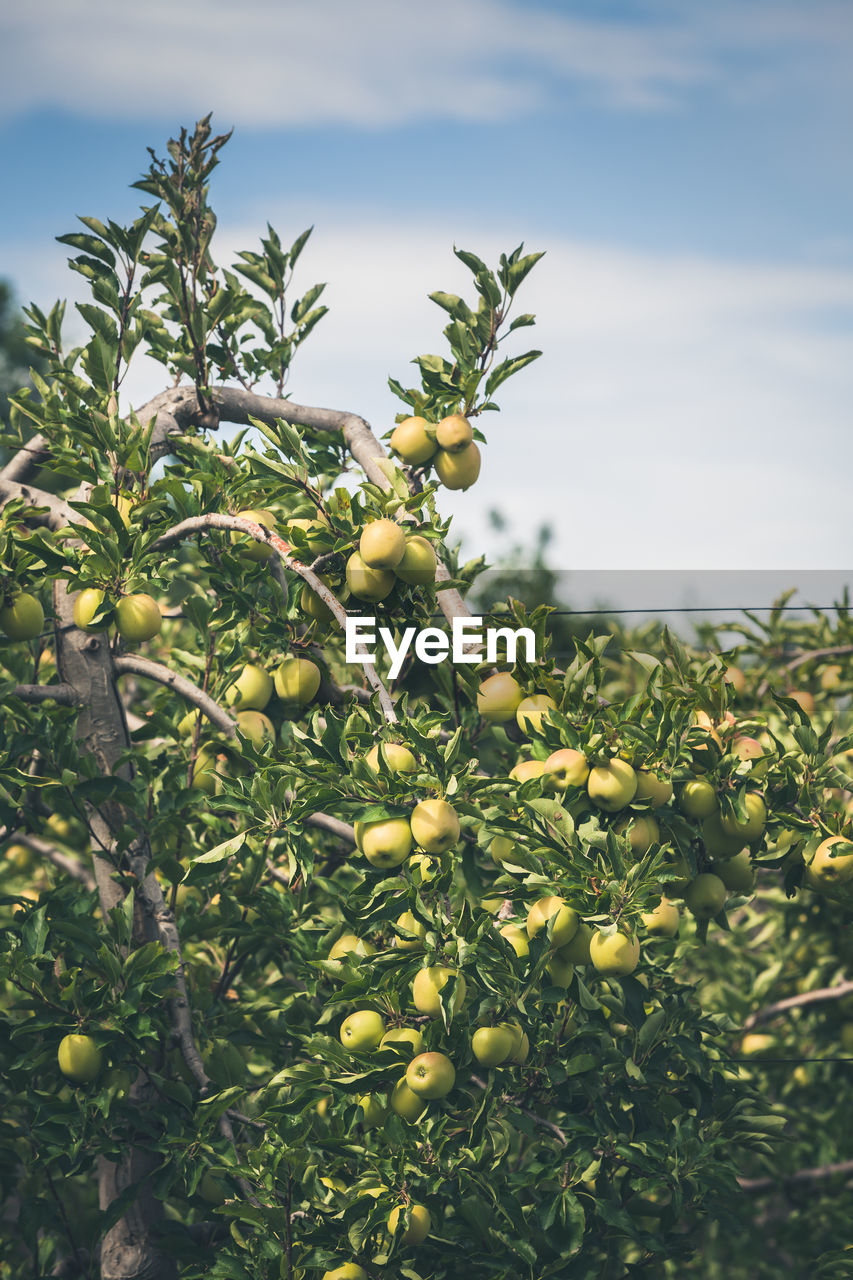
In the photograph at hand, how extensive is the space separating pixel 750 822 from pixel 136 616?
121cm

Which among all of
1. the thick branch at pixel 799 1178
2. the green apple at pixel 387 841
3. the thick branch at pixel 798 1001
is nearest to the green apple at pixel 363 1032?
the green apple at pixel 387 841

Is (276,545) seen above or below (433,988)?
above

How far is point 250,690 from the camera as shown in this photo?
2402mm

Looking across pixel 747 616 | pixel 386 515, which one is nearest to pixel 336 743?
pixel 386 515

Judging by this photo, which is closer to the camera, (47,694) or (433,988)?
(433,988)

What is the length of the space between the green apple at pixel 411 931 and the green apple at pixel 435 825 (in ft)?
0.39

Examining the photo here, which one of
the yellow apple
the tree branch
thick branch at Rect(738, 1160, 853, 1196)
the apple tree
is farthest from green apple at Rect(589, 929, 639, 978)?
thick branch at Rect(738, 1160, 853, 1196)

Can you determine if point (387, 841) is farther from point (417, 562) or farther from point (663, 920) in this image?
point (663, 920)

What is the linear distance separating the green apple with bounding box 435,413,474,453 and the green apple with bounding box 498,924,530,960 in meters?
0.97

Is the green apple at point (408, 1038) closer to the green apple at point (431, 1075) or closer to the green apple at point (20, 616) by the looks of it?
the green apple at point (431, 1075)

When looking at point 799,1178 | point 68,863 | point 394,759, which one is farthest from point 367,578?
point 799,1178

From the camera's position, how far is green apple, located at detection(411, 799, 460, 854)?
68.1 inches

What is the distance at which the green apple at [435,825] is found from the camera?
5.67ft

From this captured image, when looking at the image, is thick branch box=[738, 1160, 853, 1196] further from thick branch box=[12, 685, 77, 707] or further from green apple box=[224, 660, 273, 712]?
thick branch box=[12, 685, 77, 707]
